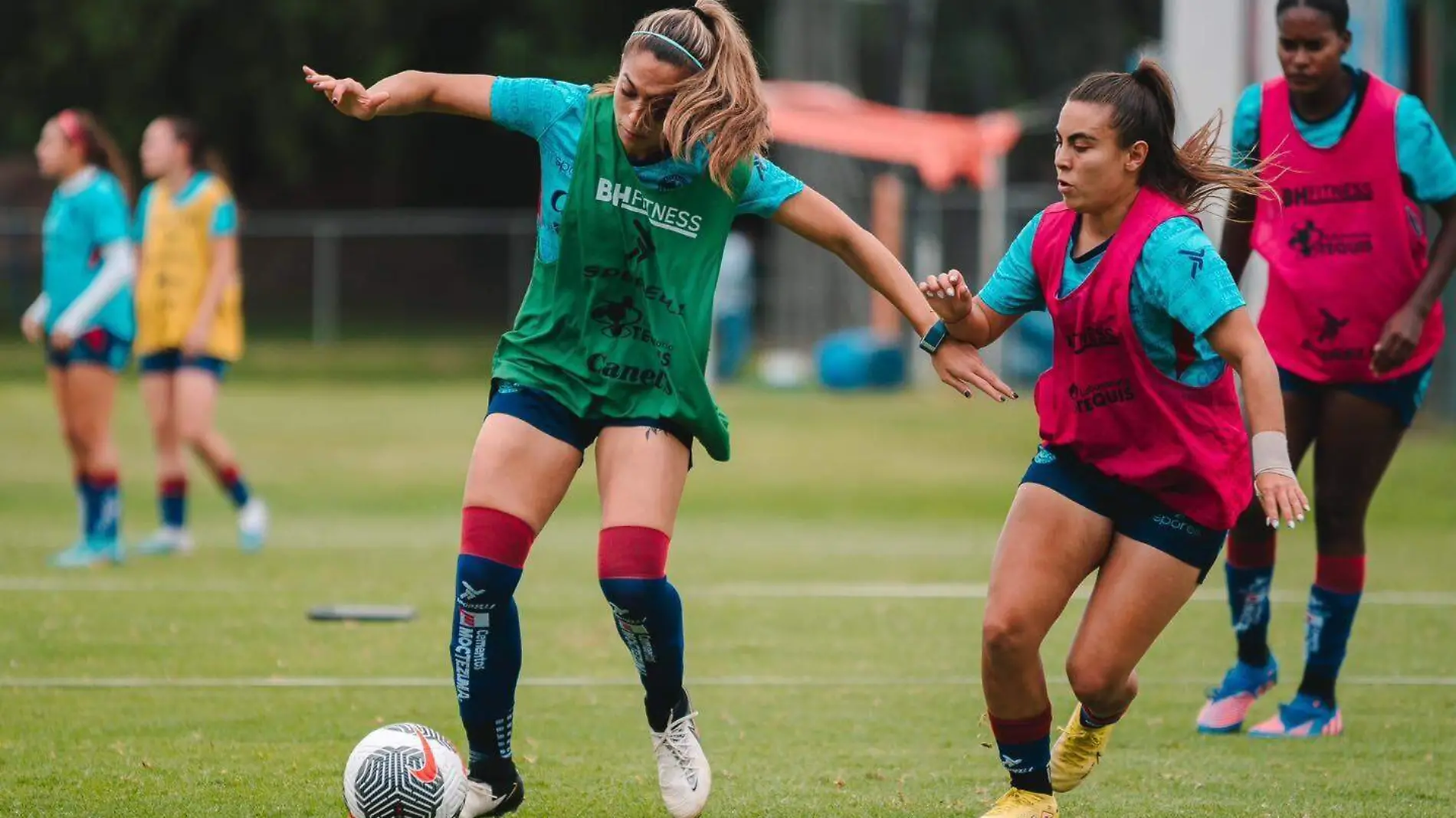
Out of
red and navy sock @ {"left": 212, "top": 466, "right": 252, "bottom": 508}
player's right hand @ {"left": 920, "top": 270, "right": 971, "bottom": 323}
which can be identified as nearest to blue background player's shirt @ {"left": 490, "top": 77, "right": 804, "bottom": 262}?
player's right hand @ {"left": 920, "top": 270, "right": 971, "bottom": 323}

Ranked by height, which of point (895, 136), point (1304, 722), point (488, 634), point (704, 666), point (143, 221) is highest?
point (895, 136)

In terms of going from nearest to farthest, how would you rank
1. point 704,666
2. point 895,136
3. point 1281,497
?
point 1281,497 → point 704,666 → point 895,136

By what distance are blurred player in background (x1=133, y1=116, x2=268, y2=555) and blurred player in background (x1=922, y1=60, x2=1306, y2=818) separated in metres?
7.15

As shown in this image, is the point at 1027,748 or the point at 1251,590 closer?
the point at 1027,748

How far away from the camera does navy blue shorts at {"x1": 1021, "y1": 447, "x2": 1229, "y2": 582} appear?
16.6ft

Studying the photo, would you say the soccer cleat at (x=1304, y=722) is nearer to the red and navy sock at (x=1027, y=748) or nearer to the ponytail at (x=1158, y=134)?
the red and navy sock at (x=1027, y=748)

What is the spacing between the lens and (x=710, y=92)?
503cm

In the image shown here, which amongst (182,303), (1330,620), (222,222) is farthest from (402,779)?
(222,222)

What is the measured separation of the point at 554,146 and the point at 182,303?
675 centimetres

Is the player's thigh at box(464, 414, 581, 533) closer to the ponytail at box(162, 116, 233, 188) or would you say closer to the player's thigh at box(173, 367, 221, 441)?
the player's thigh at box(173, 367, 221, 441)

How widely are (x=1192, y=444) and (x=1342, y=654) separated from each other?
6.84 feet

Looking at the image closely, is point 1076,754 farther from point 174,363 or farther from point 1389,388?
point 174,363

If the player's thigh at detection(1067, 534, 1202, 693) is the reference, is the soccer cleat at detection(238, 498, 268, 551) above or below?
below

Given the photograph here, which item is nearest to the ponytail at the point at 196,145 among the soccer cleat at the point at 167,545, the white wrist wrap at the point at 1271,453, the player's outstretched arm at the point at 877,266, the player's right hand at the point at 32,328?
the player's right hand at the point at 32,328
